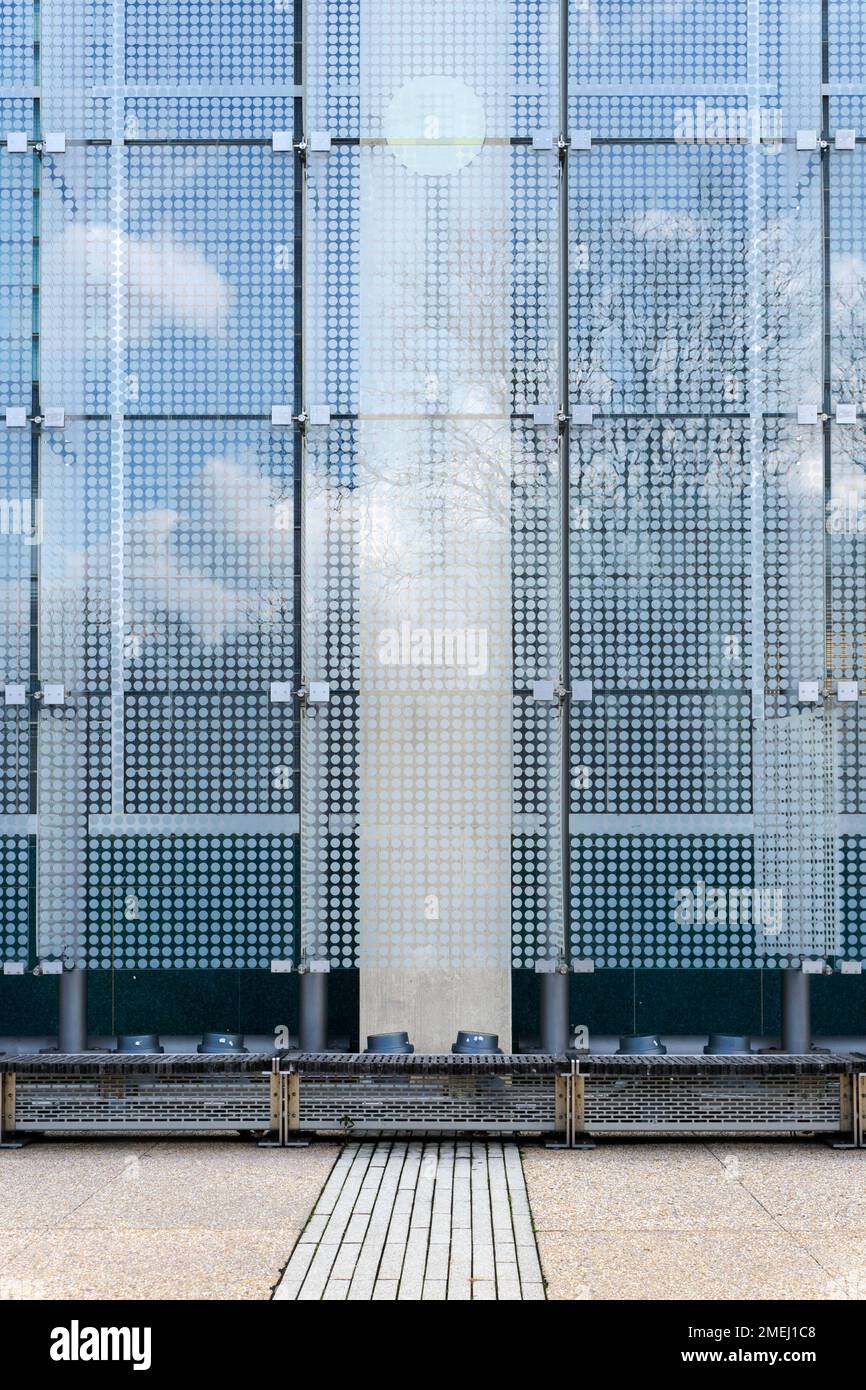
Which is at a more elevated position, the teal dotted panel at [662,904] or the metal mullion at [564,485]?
the metal mullion at [564,485]

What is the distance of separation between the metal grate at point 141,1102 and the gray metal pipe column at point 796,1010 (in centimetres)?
378

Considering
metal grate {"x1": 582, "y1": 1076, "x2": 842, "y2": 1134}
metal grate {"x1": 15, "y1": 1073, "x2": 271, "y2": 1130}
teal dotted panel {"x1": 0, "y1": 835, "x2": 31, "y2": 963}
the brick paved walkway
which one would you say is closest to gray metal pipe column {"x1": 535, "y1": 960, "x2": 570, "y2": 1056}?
metal grate {"x1": 582, "y1": 1076, "x2": 842, "y2": 1134}

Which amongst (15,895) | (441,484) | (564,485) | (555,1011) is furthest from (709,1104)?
(15,895)

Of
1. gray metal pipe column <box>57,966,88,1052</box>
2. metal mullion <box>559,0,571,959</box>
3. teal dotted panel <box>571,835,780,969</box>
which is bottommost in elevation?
gray metal pipe column <box>57,966,88,1052</box>

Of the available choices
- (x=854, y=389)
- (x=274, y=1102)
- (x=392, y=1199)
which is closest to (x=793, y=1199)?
(x=392, y=1199)

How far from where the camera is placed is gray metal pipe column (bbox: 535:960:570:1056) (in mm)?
7652

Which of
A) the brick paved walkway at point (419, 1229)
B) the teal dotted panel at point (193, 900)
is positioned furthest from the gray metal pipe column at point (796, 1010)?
the teal dotted panel at point (193, 900)

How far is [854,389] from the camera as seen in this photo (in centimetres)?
746

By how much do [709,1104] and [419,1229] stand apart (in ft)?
7.68

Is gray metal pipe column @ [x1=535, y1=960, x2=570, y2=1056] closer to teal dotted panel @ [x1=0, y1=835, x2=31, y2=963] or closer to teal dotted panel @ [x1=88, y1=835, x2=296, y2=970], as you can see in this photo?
teal dotted panel @ [x1=88, y1=835, x2=296, y2=970]

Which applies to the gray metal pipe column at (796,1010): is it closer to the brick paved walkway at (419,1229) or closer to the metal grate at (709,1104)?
the metal grate at (709,1104)

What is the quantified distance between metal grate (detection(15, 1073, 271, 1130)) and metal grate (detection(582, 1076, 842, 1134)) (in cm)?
216

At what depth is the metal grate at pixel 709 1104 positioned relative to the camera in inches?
263

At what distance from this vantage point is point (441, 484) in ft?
24.6
